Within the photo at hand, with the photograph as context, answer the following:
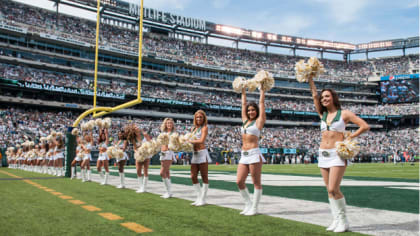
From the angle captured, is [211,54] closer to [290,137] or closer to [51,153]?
[290,137]

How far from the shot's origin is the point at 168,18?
5534 cm

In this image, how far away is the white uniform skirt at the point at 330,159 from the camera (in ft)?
13.6

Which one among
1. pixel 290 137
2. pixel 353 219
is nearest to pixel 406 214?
pixel 353 219

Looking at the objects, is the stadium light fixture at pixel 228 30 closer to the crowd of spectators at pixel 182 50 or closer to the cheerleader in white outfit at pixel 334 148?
the crowd of spectators at pixel 182 50

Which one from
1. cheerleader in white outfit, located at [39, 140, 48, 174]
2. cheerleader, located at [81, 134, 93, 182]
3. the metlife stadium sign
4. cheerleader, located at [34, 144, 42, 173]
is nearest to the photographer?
cheerleader, located at [81, 134, 93, 182]

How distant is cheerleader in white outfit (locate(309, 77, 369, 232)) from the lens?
412 cm

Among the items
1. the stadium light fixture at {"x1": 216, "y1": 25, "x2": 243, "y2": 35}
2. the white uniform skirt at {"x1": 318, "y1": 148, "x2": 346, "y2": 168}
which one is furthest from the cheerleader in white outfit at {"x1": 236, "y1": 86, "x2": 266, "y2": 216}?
the stadium light fixture at {"x1": 216, "y1": 25, "x2": 243, "y2": 35}

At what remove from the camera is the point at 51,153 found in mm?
16547

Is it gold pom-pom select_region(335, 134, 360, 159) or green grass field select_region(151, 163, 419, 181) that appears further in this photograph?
green grass field select_region(151, 163, 419, 181)

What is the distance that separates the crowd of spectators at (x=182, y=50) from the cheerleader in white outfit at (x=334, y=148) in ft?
143

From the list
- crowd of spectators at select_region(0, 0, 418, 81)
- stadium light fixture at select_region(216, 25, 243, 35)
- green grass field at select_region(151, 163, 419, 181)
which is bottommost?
green grass field at select_region(151, 163, 419, 181)

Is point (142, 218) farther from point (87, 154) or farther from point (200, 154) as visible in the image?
point (87, 154)

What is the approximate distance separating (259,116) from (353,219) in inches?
81.0

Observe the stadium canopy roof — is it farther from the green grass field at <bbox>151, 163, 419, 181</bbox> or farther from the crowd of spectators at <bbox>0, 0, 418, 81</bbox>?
the green grass field at <bbox>151, 163, 419, 181</bbox>
